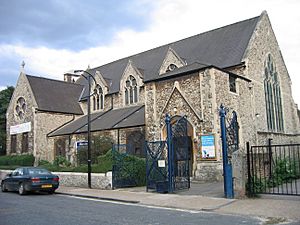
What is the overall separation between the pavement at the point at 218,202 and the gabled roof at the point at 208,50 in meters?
9.87

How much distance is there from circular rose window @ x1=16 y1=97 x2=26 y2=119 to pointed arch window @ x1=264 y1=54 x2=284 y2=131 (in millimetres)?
25520

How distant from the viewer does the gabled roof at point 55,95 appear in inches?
1398

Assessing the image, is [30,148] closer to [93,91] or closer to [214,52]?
[93,91]

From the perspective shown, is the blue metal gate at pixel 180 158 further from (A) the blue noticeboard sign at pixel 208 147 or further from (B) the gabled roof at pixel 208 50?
(B) the gabled roof at pixel 208 50

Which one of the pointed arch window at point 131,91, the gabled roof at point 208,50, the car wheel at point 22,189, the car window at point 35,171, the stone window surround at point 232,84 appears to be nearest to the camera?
the car wheel at point 22,189

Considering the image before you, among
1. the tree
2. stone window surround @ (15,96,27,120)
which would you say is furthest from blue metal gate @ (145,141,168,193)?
the tree

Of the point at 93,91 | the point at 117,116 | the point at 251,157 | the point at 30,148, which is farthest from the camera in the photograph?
the point at 93,91

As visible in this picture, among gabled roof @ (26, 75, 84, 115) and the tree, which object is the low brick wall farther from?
the tree

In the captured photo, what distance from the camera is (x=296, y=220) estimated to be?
30.7 ft

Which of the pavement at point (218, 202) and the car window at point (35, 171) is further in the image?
the car window at point (35, 171)

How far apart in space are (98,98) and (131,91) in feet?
18.2

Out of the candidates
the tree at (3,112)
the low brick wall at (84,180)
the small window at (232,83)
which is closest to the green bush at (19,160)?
the tree at (3,112)

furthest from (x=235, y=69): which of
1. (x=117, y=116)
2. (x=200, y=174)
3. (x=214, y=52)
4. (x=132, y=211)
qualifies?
(x=132, y=211)

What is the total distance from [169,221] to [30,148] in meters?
27.9
